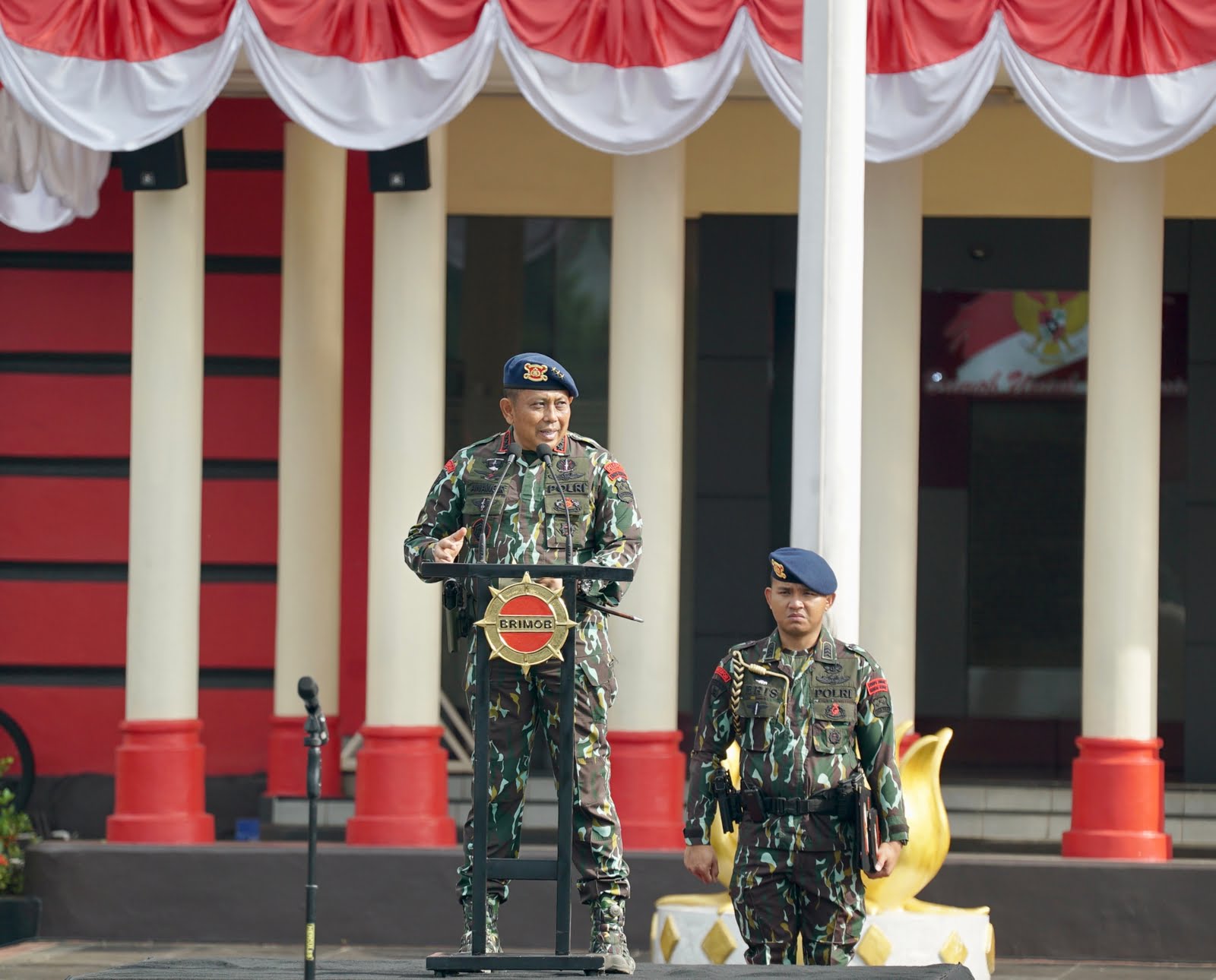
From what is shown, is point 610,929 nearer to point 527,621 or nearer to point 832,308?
point 527,621

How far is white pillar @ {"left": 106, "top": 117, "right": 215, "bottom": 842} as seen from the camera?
1300cm

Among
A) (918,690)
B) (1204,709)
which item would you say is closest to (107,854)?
(918,690)

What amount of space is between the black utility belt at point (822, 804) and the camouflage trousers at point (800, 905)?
142 mm

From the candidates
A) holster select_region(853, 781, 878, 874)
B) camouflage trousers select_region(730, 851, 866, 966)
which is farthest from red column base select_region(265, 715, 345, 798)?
holster select_region(853, 781, 878, 874)

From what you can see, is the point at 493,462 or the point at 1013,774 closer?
the point at 493,462

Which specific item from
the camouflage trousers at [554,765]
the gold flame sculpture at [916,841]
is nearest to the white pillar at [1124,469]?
the gold flame sculpture at [916,841]

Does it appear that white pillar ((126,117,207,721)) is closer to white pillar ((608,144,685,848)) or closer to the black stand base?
white pillar ((608,144,685,848))

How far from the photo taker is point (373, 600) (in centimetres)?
1298

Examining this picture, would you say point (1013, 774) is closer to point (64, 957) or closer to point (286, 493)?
point (286, 493)

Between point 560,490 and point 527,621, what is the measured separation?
646mm

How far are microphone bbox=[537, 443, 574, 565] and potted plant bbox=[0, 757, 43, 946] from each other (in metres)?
6.41

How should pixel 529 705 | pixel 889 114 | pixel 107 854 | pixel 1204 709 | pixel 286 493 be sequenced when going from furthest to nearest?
1. pixel 1204 709
2. pixel 286 493
3. pixel 107 854
4. pixel 889 114
5. pixel 529 705

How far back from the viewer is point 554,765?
765cm

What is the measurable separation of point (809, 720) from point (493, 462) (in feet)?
4.73
